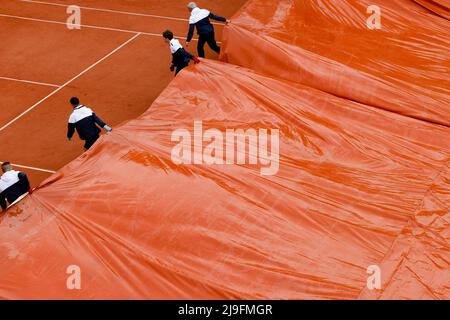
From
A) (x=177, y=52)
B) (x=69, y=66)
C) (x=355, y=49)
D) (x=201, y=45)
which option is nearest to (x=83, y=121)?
(x=177, y=52)

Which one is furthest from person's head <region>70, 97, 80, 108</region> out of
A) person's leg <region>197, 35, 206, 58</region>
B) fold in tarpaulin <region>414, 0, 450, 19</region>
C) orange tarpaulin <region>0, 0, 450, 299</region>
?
fold in tarpaulin <region>414, 0, 450, 19</region>

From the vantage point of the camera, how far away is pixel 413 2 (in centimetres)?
1191

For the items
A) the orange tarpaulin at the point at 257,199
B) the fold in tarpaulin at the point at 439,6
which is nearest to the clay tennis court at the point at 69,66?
the orange tarpaulin at the point at 257,199

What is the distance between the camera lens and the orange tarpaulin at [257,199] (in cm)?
660

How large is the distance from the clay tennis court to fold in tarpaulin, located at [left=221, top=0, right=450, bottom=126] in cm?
250

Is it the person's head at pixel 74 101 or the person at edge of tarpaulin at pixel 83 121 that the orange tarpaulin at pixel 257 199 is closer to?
the person at edge of tarpaulin at pixel 83 121

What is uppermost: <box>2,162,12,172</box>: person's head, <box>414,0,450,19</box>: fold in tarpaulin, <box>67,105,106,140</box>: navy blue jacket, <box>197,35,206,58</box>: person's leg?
<box>414,0,450,19</box>: fold in tarpaulin

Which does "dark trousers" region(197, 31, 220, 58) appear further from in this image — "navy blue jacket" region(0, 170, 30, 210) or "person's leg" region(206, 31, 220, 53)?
"navy blue jacket" region(0, 170, 30, 210)

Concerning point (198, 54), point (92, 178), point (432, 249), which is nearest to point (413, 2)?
point (198, 54)

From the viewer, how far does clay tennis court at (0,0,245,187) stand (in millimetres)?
11539

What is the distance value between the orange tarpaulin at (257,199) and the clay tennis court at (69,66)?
2.88 m

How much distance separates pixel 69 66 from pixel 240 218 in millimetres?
8335

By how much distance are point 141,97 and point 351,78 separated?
4.73 meters
